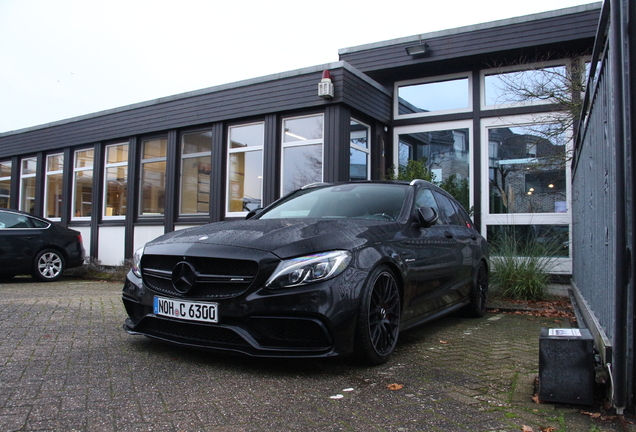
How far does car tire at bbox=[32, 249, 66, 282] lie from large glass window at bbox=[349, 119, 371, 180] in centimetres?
597

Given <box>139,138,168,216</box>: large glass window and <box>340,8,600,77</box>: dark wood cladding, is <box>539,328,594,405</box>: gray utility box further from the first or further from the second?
<box>139,138,168,216</box>: large glass window

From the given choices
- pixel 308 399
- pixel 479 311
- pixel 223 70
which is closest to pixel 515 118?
pixel 479 311

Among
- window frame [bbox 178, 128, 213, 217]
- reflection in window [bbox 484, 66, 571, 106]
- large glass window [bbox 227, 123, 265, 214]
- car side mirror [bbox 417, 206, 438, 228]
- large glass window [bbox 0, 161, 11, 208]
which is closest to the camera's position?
car side mirror [bbox 417, 206, 438, 228]

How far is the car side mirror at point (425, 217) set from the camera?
14.4ft

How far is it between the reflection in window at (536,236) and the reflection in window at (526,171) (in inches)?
12.8

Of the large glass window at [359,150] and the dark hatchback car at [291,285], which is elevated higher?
the large glass window at [359,150]

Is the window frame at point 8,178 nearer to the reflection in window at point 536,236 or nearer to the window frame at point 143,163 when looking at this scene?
the window frame at point 143,163

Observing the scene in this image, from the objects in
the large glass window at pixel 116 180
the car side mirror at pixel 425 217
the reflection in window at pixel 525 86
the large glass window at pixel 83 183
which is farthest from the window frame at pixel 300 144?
the large glass window at pixel 83 183

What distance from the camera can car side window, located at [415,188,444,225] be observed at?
4.91 m

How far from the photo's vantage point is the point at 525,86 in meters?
9.16

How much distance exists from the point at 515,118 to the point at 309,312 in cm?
827

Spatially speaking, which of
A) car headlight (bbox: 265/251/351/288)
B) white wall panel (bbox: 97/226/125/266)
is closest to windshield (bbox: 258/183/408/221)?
car headlight (bbox: 265/251/351/288)

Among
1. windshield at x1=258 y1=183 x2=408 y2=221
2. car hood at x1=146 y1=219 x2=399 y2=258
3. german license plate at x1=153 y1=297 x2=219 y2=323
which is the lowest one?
german license plate at x1=153 y1=297 x2=219 y2=323

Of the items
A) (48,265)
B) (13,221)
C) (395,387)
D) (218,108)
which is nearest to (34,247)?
(48,265)
